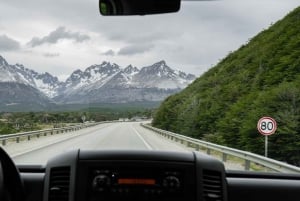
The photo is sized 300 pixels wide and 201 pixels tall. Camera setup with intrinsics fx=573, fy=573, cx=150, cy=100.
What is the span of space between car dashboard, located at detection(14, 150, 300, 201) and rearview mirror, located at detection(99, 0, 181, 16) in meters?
0.90

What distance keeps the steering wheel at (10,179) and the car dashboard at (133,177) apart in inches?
12.9

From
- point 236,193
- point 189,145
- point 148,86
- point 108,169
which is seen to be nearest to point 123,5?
point 108,169

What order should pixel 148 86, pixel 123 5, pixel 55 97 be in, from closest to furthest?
pixel 123 5 → pixel 148 86 → pixel 55 97

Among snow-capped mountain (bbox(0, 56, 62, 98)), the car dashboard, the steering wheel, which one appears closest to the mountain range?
snow-capped mountain (bbox(0, 56, 62, 98))

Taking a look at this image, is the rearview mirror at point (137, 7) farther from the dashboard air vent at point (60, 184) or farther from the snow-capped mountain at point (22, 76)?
the snow-capped mountain at point (22, 76)

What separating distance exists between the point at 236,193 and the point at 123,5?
154 cm

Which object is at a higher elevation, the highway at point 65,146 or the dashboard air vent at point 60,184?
the dashboard air vent at point 60,184

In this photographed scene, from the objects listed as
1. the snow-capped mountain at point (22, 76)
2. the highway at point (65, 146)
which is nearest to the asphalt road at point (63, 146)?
the highway at point (65, 146)

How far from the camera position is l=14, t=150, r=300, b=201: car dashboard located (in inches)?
133

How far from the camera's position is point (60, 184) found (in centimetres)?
350

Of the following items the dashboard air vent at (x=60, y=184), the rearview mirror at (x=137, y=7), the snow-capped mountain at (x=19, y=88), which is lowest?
the dashboard air vent at (x=60, y=184)

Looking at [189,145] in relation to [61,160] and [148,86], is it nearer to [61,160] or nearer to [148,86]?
[148,86]

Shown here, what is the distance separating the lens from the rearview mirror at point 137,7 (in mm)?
3566

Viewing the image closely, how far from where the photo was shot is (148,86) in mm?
10914
